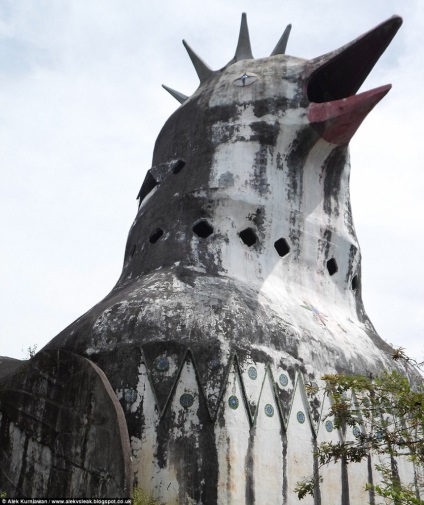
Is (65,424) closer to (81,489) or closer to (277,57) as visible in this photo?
(81,489)

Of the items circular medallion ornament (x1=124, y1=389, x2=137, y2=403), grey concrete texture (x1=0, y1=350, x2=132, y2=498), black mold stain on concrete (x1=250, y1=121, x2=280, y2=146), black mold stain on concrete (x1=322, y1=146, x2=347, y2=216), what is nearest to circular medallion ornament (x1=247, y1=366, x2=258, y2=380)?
circular medallion ornament (x1=124, y1=389, x2=137, y2=403)

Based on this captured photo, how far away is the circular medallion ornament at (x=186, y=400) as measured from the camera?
8922 mm

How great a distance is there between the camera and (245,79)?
41.0 ft

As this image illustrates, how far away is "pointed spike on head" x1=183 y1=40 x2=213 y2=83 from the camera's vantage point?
13.6 metres

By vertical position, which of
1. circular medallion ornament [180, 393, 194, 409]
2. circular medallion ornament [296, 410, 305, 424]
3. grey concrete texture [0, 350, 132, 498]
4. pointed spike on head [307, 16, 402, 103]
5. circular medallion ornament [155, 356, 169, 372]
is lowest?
grey concrete texture [0, 350, 132, 498]

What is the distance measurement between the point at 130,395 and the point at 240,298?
195cm

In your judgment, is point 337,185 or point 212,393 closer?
point 212,393

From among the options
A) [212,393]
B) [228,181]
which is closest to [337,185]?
[228,181]

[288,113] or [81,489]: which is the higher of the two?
[288,113]

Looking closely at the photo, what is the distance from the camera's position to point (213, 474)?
8.50 metres

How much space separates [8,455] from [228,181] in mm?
4932

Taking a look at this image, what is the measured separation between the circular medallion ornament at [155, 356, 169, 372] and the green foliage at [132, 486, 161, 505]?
4.43 ft

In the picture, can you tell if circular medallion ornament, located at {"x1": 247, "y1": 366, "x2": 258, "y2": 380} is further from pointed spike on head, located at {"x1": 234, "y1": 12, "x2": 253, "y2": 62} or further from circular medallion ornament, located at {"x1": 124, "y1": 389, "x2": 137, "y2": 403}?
pointed spike on head, located at {"x1": 234, "y1": 12, "x2": 253, "y2": 62}

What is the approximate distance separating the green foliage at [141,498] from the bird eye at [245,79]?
6.61 m
